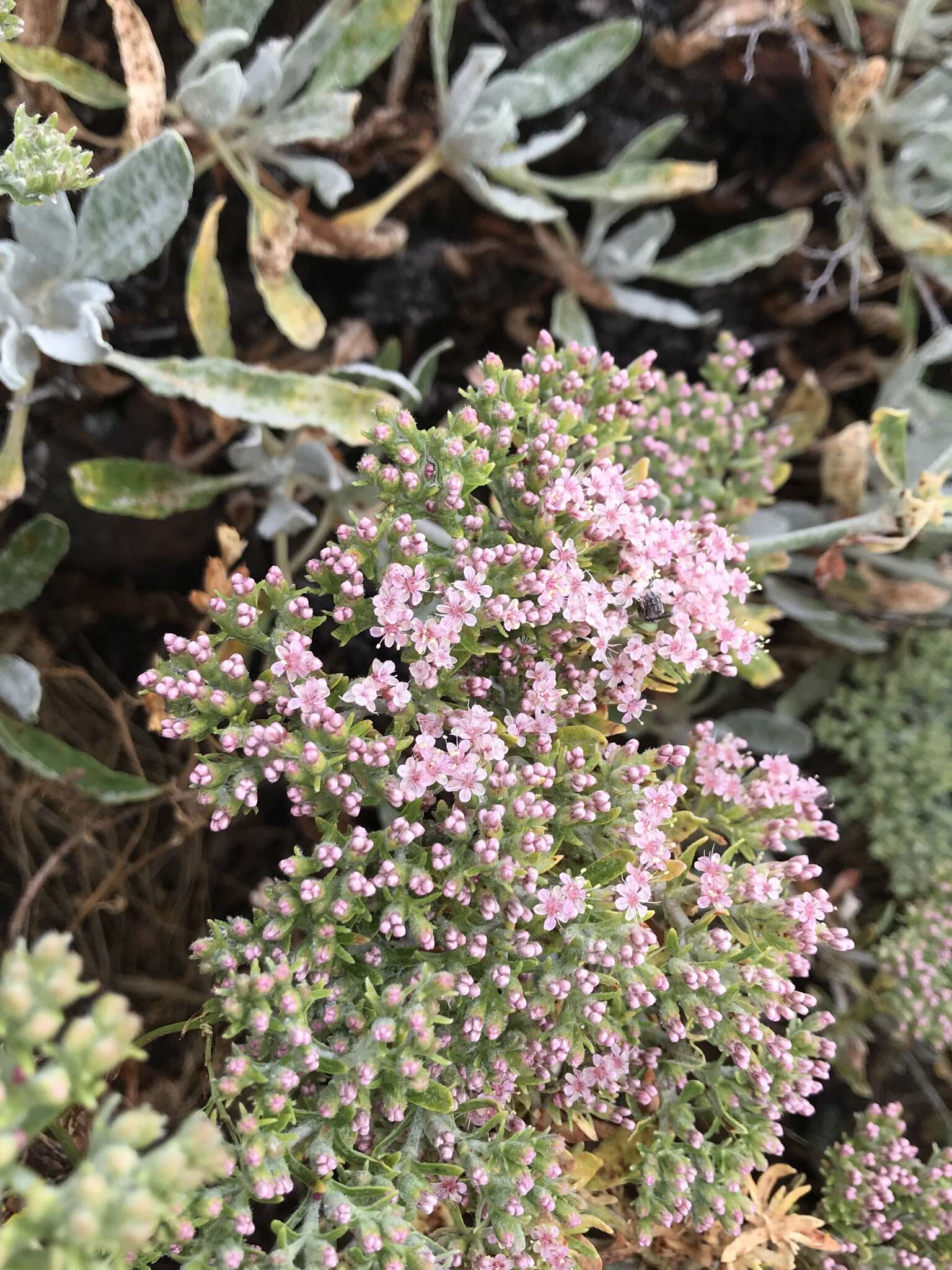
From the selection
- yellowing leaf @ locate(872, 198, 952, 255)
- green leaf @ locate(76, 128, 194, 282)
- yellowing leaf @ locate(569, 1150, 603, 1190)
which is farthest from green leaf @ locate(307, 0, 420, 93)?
yellowing leaf @ locate(569, 1150, 603, 1190)

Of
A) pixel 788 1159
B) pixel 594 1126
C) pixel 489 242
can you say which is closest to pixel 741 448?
pixel 489 242

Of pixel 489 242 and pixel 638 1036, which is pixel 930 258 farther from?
pixel 638 1036

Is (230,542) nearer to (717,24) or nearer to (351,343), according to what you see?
(351,343)

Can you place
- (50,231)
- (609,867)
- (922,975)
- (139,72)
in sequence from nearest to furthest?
(609,867)
(50,231)
(139,72)
(922,975)

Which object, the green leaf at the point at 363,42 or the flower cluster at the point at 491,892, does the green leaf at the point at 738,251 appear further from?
the flower cluster at the point at 491,892

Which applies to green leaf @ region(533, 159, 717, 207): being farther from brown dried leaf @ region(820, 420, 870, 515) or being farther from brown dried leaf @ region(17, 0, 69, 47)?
brown dried leaf @ region(17, 0, 69, 47)

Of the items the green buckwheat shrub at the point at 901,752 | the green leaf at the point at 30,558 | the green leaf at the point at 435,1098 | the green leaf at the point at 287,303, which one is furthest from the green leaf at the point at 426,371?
the green leaf at the point at 435,1098

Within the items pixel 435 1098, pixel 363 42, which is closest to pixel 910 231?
pixel 363 42
